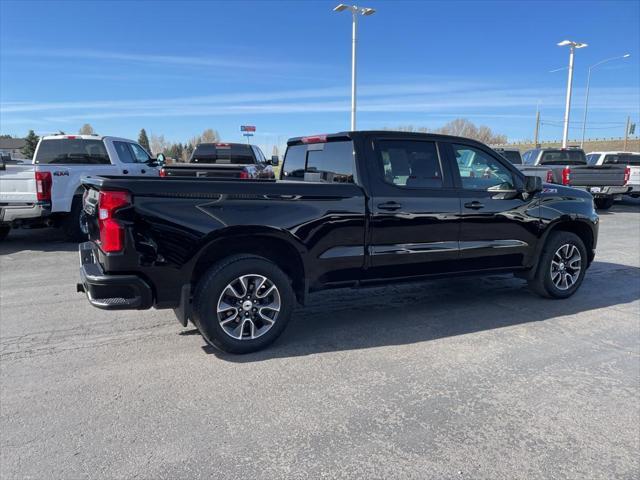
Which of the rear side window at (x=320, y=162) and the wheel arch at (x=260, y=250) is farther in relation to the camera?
the rear side window at (x=320, y=162)

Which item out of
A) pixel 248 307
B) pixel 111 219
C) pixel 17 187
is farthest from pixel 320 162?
pixel 17 187

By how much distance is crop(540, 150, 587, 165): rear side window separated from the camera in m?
17.4

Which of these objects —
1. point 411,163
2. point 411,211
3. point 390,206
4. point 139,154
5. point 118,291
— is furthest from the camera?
point 139,154

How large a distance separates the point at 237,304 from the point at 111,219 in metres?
1.22

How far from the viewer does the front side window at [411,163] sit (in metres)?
4.80

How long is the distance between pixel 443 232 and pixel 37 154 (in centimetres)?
930

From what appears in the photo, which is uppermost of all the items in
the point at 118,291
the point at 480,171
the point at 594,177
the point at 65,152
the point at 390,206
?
the point at 65,152

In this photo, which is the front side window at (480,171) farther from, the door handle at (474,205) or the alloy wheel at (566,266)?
the alloy wheel at (566,266)

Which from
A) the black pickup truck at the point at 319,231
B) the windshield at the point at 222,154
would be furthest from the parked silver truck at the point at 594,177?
the black pickup truck at the point at 319,231

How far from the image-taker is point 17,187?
8.43 meters

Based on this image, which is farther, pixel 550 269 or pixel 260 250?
pixel 550 269

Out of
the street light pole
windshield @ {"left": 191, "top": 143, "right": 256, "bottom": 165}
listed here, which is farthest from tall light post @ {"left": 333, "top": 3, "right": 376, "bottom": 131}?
windshield @ {"left": 191, "top": 143, "right": 256, "bottom": 165}

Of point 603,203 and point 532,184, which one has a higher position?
point 532,184

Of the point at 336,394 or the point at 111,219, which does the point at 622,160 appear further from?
the point at 111,219
